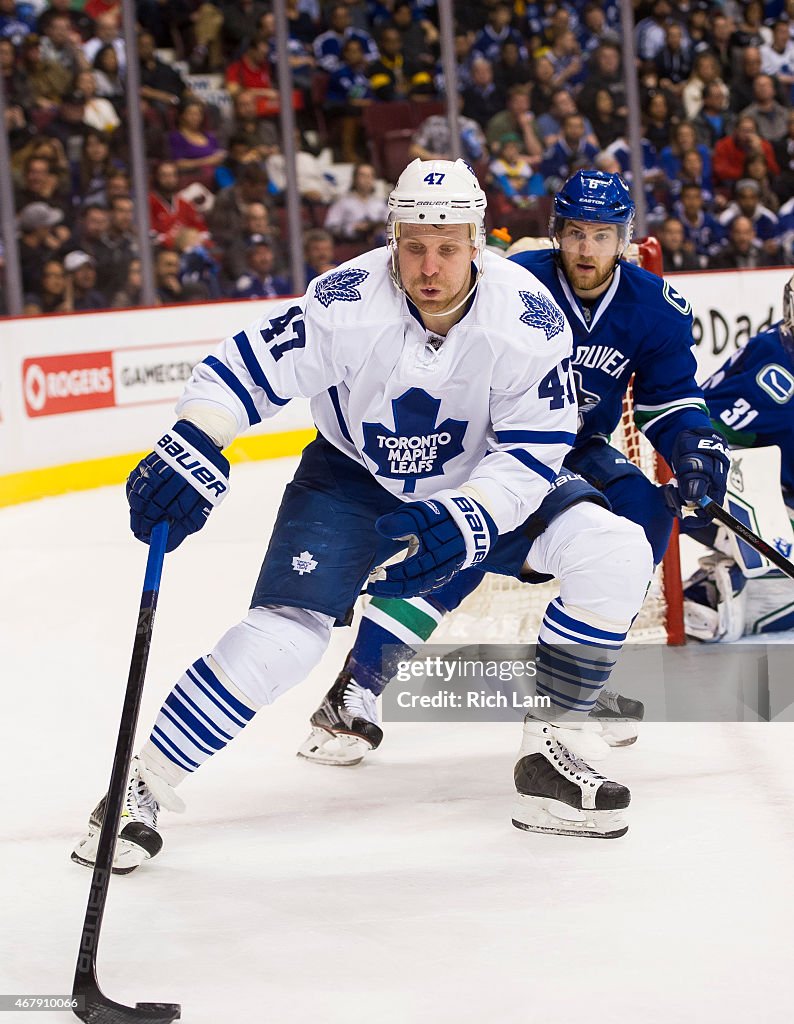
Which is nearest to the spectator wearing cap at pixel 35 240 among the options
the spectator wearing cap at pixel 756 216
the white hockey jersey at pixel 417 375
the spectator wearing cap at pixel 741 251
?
the spectator wearing cap at pixel 741 251

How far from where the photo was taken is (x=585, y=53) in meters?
8.09

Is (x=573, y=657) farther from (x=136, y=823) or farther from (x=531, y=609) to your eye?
(x=531, y=609)

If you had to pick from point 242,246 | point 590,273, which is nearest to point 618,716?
point 590,273

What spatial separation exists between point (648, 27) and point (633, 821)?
6971mm

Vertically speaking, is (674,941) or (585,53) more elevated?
(585,53)

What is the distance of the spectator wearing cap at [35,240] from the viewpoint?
6484 mm

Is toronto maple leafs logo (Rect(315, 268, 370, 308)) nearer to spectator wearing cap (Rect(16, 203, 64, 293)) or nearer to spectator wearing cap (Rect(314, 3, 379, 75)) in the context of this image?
spectator wearing cap (Rect(16, 203, 64, 293))

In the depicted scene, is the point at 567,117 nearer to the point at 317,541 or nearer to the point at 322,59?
the point at 322,59

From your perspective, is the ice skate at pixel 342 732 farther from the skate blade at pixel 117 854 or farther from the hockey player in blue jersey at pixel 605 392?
the skate blade at pixel 117 854

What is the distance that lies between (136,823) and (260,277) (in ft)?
17.5

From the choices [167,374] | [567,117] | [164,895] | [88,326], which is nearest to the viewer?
[164,895]

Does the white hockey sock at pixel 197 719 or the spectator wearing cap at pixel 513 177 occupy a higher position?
the spectator wearing cap at pixel 513 177

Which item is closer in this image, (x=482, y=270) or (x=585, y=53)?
(x=482, y=270)

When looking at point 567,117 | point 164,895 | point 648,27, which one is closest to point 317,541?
point 164,895
